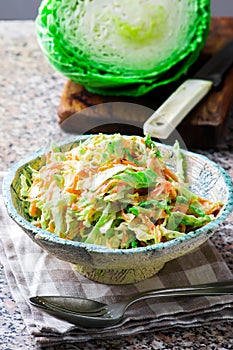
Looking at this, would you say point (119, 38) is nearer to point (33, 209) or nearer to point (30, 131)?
point (30, 131)

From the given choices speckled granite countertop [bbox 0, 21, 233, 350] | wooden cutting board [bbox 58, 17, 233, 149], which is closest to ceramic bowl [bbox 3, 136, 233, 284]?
speckled granite countertop [bbox 0, 21, 233, 350]

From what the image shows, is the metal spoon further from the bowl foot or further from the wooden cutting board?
the wooden cutting board

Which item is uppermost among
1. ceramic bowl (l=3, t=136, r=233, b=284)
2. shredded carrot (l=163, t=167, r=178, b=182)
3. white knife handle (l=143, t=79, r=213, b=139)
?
shredded carrot (l=163, t=167, r=178, b=182)

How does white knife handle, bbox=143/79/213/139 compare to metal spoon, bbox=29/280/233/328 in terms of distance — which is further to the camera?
white knife handle, bbox=143/79/213/139

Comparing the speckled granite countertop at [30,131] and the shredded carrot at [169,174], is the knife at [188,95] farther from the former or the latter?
the shredded carrot at [169,174]

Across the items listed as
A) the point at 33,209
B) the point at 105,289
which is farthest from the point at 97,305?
the point at 33,209

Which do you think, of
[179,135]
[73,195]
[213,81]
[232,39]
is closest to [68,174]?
[73,195]

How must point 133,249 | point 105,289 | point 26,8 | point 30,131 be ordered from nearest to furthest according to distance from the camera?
point 133,249 < point 105,289 < point 30,131 < point 26,8
